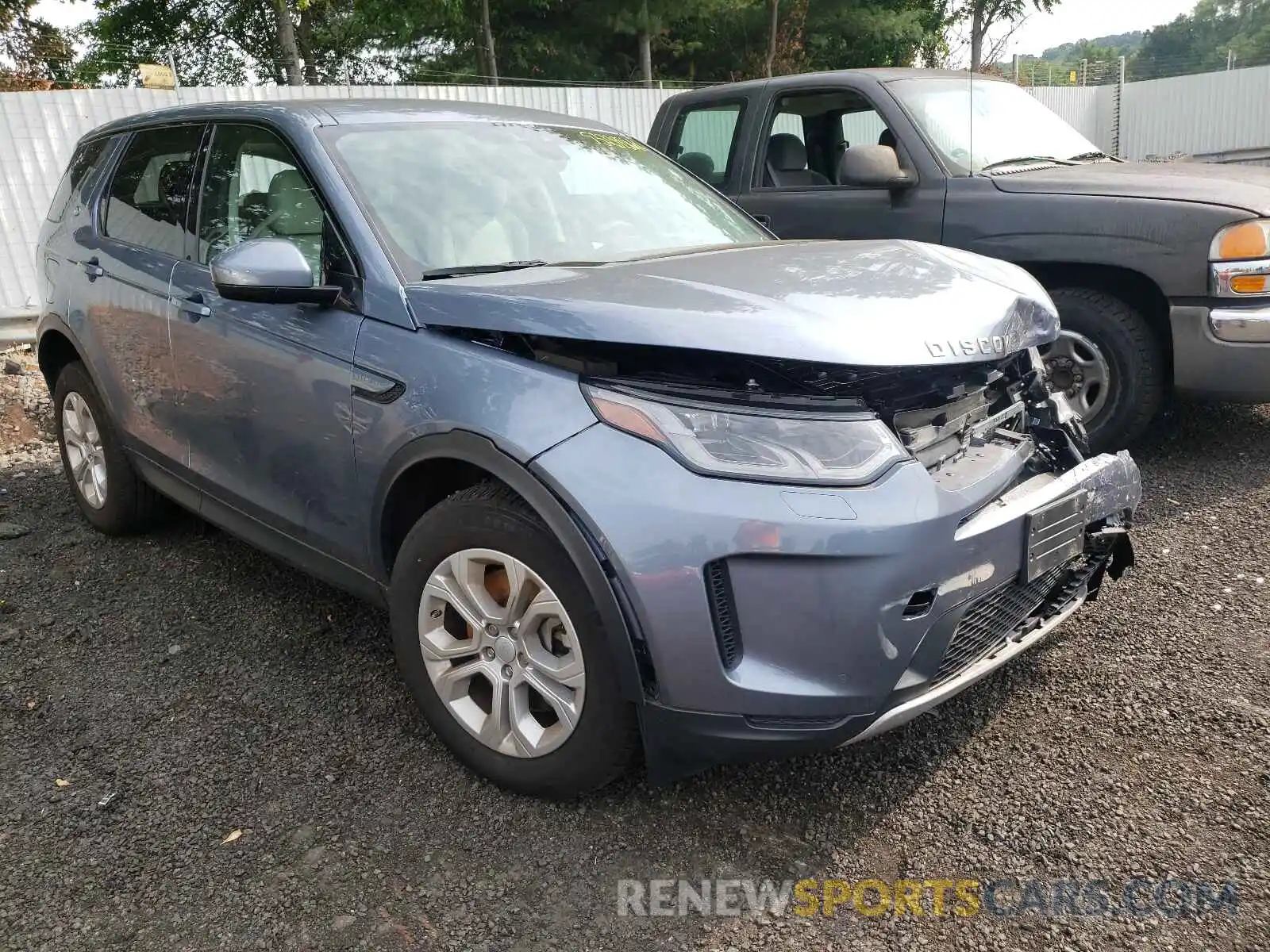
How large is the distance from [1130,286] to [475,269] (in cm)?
329

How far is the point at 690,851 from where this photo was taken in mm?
2322

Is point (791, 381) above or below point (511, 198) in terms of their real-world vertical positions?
below

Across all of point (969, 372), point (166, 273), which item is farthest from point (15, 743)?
point (969, 372)

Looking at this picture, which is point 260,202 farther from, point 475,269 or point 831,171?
point 831,171

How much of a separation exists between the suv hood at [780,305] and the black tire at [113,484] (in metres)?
2.24

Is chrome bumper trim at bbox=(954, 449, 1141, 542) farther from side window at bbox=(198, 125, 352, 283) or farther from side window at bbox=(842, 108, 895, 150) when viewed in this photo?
side window at bbox=(842, 108, 895, 150)

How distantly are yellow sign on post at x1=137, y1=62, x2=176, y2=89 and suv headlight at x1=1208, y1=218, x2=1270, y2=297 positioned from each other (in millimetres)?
9456

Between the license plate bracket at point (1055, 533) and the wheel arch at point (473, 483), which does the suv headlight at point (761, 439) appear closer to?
the wheel arch at point (473, 483)

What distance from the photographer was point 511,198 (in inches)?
122

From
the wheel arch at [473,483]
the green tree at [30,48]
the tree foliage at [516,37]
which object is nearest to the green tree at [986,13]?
the tree foliage at [516,37]

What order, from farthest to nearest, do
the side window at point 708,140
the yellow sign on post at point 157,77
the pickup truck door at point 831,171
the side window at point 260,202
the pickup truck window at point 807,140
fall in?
the yellow sign on post at point 157,77, the side window at point 708,140, the pickup truck window at point 807,140, the pickup truck door at point 831,171, the side window at point 260,202

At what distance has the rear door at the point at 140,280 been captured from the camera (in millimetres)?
3570

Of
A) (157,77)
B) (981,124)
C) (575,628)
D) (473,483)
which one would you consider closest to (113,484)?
(473,483)

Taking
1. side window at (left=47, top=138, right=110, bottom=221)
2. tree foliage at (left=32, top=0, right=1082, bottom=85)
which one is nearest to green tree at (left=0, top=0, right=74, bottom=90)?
tree foliage at (left=32, top=0, right=1082, bottom=85)
